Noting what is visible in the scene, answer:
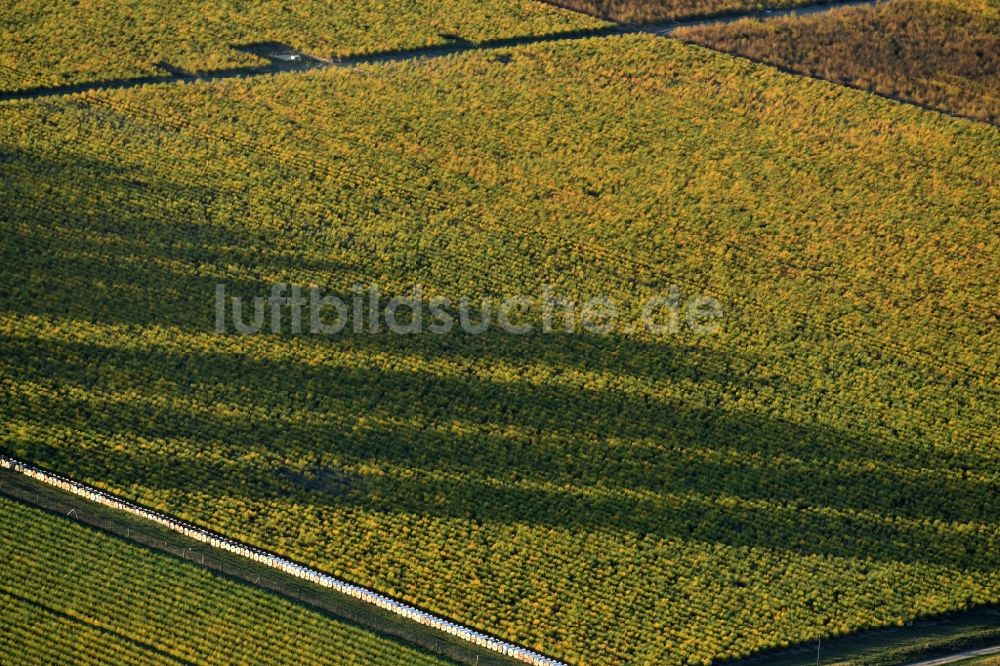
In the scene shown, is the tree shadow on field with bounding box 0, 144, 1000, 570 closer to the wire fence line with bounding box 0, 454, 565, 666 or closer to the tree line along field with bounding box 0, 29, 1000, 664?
the tree line along field with bounding box 0, 29, 1000, 664

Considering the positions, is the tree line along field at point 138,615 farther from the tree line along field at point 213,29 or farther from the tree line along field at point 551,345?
the tree line along field at point 213,29

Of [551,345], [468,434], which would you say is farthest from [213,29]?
[468,434]

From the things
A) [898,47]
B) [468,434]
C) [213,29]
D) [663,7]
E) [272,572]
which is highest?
[663,7]

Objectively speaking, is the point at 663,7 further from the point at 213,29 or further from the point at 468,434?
the point at 468,434

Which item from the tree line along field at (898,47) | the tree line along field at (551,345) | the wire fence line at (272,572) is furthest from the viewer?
the tree line along field at (898,47)

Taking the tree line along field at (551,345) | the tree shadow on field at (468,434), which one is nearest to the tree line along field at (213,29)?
the tree line along field at (551,345)
